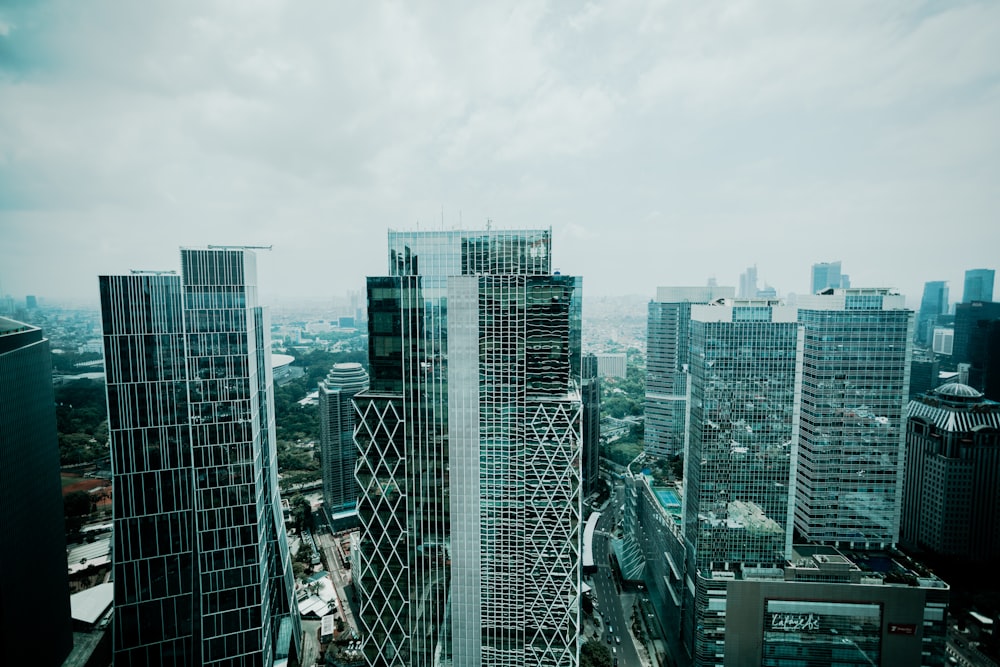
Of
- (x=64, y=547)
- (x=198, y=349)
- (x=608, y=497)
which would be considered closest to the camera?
(x=198, y=349)

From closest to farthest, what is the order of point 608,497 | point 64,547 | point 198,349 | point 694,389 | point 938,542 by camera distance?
point 198,349, point 64,547, point 694,389, point 938,542, point 608,497

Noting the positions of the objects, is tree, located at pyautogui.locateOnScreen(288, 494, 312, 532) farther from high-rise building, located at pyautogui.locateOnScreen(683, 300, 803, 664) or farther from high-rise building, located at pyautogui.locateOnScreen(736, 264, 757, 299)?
high-rise building, located at pyautogui.locateOnScreen(736, 264, 757, 299)

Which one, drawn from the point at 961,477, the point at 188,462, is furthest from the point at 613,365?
the point at 188,462

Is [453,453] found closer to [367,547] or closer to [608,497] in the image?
[367,547]

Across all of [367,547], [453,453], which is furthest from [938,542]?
[367,547]

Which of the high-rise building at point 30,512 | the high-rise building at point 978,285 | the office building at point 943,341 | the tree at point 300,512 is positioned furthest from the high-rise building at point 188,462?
the office building at point 943,341

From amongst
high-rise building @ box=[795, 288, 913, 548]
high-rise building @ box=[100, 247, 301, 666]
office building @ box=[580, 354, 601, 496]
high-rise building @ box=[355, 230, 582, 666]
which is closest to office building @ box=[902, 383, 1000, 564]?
high-rise building @ box=[795, 288, 913, 548]

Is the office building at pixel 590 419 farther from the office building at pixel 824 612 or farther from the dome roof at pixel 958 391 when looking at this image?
the dome roof at pixel 958 391
